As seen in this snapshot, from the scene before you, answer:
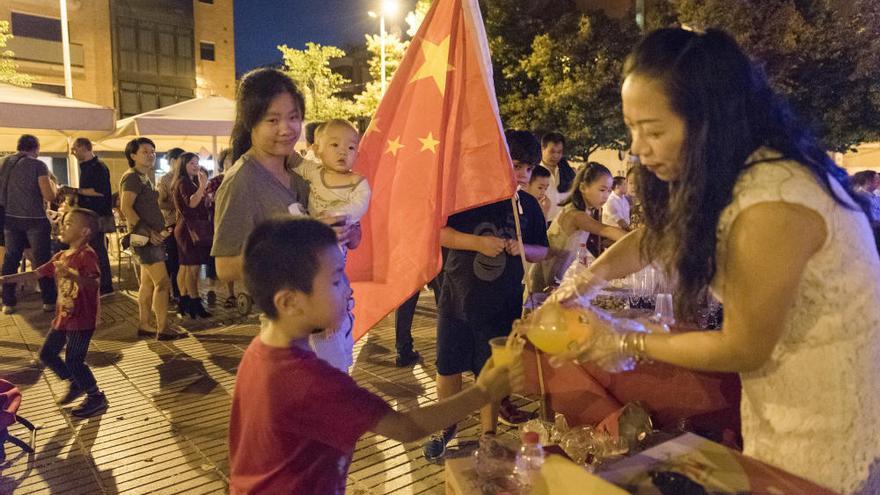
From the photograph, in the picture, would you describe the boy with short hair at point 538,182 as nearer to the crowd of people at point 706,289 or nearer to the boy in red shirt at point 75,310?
the crowd of people at point 706,289

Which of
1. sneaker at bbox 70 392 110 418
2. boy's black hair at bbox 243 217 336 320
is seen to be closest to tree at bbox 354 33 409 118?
sneaker at bbox 70 392 110 418

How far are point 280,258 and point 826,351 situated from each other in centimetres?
141

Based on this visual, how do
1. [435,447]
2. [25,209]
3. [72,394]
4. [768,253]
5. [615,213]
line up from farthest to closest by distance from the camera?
[25,209], [615,213], [72,394], [435,447], [768,253]

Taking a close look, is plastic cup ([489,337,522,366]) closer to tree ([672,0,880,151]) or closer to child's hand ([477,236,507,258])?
child's hand ([477,236,507,258])

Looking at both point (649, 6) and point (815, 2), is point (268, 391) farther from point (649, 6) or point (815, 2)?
point (649, 6)

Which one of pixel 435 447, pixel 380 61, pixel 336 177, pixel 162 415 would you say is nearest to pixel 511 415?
pixel 435 447

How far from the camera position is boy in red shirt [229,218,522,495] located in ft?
5.67

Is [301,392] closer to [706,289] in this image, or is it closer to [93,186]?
[706,289]

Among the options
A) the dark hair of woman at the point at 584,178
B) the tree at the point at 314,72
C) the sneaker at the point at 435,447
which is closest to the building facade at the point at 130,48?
the tree at the point at 314,72

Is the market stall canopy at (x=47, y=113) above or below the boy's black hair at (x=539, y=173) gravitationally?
above

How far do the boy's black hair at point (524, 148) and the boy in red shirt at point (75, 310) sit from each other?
3.39m

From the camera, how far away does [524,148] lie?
14.0 ft

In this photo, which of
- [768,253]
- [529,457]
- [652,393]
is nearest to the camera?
[768,253]

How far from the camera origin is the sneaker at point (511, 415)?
15.4 ft
